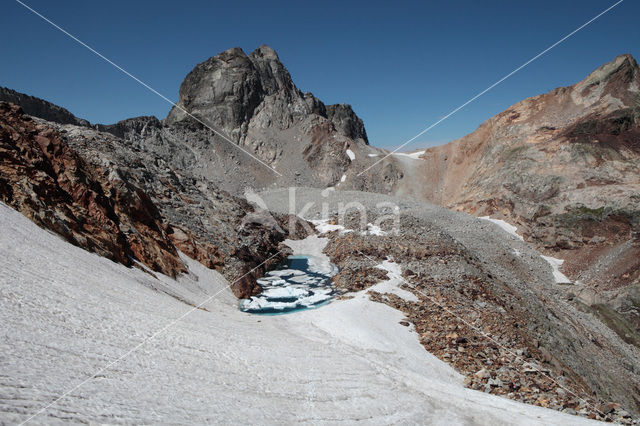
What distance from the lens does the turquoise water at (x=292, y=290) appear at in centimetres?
1670

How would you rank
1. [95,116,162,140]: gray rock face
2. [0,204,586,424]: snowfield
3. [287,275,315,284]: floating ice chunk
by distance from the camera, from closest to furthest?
[0,204,586,424]: snowfield
[287,275,315,284]: floating ice chunk
[95,116,162,140]: gray rock face

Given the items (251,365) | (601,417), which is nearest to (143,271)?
(251,365)

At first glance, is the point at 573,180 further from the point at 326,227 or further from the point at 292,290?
the point at 292,290

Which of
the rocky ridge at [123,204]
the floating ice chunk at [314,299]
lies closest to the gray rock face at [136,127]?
the rocky ridge at [123,204]

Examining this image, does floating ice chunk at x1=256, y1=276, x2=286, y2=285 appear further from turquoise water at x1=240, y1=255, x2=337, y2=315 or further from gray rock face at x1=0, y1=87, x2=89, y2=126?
gray rock face at x1=0, y1=87, x2=89, y2=126

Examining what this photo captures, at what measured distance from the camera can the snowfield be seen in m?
4.83

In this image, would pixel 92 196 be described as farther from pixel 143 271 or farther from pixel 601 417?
pixel 601 417

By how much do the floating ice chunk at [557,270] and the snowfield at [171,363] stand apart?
22737 millimetres

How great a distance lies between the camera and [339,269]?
2269cm

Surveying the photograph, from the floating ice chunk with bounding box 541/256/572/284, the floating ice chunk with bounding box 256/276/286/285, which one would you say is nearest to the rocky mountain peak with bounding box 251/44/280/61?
the floating ice chunk with bounding box 541/256/572/284

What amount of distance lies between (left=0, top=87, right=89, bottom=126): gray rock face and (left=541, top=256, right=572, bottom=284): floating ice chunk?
5751 cm

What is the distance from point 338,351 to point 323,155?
200ft

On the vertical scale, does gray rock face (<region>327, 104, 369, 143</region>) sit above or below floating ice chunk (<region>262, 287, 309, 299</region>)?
above

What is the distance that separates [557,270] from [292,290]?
2412cm
